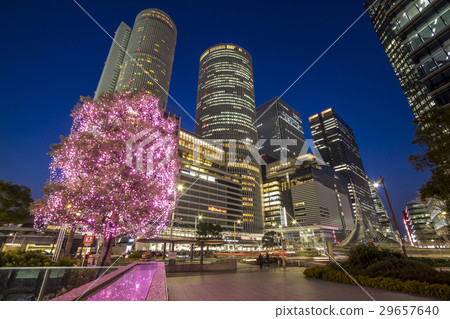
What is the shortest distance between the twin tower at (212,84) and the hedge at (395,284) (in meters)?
122

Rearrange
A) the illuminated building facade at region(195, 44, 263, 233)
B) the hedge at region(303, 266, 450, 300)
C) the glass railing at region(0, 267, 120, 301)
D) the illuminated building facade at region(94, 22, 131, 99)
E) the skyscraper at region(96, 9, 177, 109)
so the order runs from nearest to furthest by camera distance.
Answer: the glass railing at region(0, 267, 120, 301), the hedge at region(303, 266, 450, 300), the illuminated building facade at region(195, 44, 263, 233), the skyscraper at region(96, 9, 177, 109), the illuminated building facade at region(94, 22, 131, 99)

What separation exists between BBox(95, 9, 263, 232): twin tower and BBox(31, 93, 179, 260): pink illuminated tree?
120272mm

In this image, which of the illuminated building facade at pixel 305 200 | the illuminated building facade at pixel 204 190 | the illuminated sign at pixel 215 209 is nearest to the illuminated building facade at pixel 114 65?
the illuminated building facade at pixel 204 190

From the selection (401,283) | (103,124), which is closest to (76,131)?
(103,124)

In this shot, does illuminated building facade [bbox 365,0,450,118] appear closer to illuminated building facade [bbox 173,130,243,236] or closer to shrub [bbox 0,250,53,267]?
shrub [bbox 0,250,53,267]

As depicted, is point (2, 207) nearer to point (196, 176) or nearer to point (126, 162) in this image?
point (126, 162)

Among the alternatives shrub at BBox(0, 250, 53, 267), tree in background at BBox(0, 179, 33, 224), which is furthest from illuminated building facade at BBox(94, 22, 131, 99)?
shrub at BBox(0, 250, 53, 267)

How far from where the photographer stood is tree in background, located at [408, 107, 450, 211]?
571 inches

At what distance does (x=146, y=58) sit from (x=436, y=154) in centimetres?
17668

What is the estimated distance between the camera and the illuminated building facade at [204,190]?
94.9 m

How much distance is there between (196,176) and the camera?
10638 cm

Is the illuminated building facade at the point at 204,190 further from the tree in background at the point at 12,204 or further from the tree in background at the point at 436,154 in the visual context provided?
the tree in background at the point at 436,154

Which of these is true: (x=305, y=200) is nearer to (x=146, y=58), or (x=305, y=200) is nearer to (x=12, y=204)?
→ (x=12, y=204)

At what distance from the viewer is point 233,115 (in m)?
168
